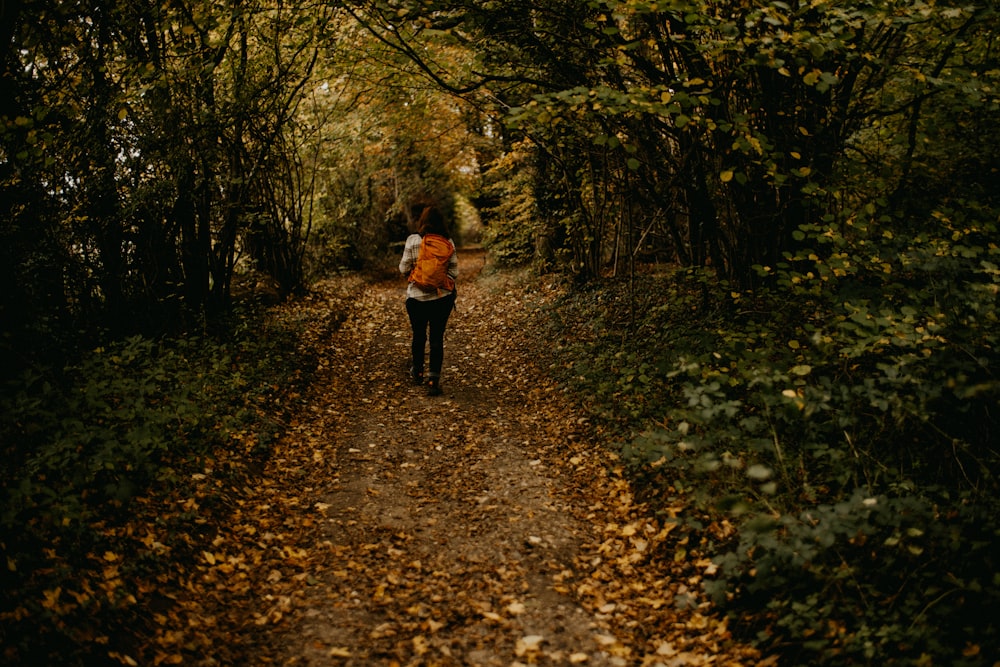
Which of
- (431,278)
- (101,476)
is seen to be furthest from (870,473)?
(101,476)

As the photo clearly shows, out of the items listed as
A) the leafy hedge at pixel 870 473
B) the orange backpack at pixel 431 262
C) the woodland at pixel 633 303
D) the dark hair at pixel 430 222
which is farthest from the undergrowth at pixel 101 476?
the leafy hedge at pixel 870 473

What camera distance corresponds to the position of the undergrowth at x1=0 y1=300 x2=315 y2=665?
10.2 feet

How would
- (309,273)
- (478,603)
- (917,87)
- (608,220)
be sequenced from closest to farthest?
(478,603), (917,87), (608,220), (309,273)

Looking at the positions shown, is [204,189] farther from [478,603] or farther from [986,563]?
[986,563]

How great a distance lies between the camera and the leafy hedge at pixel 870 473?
302 cm

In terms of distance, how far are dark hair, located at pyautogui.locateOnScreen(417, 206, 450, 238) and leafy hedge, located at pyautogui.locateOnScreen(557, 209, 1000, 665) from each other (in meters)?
3.38

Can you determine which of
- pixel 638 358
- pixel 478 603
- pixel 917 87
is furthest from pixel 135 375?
pixel 917 87

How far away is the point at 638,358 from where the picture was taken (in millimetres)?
7059

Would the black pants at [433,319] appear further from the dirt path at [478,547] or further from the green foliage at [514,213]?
the green foliage at [514,213]

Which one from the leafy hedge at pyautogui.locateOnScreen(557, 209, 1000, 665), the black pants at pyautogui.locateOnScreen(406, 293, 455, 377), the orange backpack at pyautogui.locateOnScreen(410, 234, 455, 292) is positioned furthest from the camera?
the black pants at pyautogui.locateOnScreen(406, 293, 455, 377)

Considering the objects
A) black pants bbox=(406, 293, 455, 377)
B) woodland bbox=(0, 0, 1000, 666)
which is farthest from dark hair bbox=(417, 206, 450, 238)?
woodland bbox=(0, 0, 1000, 666)

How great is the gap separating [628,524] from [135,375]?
199 inches

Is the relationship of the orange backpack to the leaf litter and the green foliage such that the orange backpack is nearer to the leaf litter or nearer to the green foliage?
the leaf litter

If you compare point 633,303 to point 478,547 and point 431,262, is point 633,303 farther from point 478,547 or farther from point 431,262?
point 478,547
